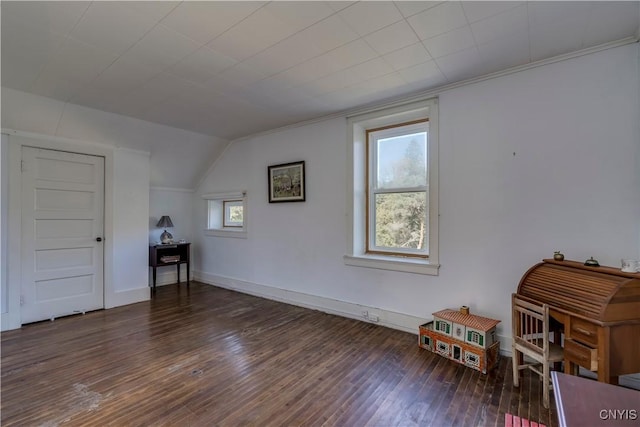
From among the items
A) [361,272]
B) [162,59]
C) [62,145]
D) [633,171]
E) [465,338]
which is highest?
[162,59]

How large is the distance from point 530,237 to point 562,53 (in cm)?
148

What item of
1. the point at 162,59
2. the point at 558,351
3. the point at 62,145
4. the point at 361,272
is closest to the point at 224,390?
the point at 361,272

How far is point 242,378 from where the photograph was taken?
225 cm

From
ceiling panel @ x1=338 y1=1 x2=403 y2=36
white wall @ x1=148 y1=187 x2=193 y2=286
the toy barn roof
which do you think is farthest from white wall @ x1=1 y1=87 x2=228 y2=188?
the toy barn roof

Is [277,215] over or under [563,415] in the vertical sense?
over

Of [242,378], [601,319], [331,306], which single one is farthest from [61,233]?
[601,319]

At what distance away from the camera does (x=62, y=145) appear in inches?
143

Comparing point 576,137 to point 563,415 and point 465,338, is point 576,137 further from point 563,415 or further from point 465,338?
point 563,415

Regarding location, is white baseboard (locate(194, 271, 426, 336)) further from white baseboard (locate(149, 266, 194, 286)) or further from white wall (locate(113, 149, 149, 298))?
white wall (locate(113, 149, 149, 298))

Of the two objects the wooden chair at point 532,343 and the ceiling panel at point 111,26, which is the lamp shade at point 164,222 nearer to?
the ceiling panel at point 111,26

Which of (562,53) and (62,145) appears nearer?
(562,53)

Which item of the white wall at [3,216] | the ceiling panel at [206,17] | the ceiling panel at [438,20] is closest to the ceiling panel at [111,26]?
Result: the ceiling panel at [206,17]

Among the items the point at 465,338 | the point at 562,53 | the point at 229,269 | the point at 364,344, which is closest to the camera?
the point at 562,53

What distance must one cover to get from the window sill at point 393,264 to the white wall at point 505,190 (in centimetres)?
7
